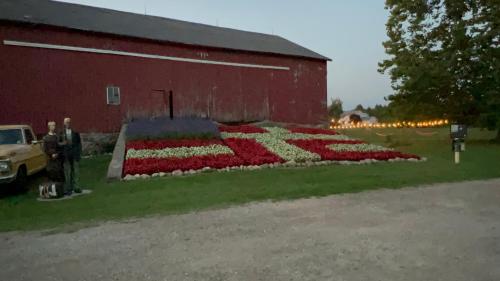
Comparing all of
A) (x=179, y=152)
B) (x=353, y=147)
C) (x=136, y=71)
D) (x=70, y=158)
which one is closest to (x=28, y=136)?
(x=70, y=158)

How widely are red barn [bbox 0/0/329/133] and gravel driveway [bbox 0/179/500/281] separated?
49.7 feet

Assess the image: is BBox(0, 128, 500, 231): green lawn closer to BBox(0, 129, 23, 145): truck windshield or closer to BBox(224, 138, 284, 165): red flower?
BBox(224, 138, 284, 165): red flower

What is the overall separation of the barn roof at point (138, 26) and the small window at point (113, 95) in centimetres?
304

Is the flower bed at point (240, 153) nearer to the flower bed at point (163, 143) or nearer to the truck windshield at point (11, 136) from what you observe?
the flower bed at point (163, 143)

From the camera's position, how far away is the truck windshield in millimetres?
13367

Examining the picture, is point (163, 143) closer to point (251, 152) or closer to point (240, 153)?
point (240, 153)

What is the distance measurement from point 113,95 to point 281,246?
19.1 metres

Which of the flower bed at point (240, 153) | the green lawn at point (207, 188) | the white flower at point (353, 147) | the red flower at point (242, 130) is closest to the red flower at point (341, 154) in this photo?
the flower bed at point (240, 153)

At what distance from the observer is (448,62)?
2638cm

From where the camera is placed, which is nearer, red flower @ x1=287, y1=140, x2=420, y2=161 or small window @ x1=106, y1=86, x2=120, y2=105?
red flower @ x1=287, y1=140, x2=420, y2=161

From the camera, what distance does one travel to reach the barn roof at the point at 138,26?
21.7m

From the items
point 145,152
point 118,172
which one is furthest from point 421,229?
point 145,152

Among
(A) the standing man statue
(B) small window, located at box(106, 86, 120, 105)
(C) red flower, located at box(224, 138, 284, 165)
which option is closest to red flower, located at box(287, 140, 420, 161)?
(C) red flower, located at box(224, 138, 284, 165)

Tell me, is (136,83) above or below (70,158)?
above
